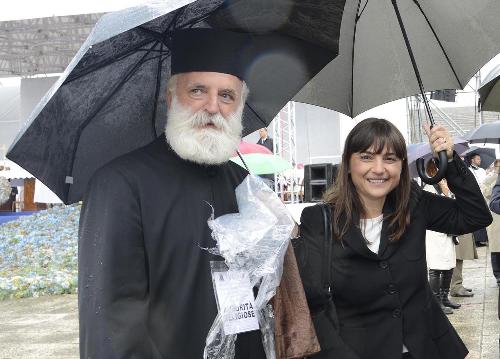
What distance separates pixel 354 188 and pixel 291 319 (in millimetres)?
812

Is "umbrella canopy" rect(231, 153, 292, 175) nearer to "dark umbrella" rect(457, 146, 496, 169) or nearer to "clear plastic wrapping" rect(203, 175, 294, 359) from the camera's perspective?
"clear plastic wrapping" rect(203, 175, 294, 359)

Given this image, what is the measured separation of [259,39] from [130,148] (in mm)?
635

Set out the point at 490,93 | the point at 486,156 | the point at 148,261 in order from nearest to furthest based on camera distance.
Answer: the point at 148,261
the point at 490,93
the point at 486,156

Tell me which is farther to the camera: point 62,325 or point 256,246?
point 62,325

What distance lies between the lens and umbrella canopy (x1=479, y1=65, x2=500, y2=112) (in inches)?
177

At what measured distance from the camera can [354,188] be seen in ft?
9.14

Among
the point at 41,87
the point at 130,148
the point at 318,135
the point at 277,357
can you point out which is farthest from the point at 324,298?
the point at 41,87

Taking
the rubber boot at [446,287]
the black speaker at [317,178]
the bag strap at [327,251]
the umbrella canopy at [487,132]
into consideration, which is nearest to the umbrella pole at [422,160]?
the bag strap at [327,251]

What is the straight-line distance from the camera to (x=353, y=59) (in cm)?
349

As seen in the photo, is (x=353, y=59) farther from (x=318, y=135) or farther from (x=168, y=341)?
(x=318, y=135)

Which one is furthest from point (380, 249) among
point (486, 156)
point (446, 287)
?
point (486, 156)

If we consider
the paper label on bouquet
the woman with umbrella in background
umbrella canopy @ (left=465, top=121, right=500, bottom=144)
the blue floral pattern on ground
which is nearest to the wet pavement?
the blue floral pattern on ground

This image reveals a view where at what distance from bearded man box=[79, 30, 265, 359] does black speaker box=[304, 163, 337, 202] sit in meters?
6.94

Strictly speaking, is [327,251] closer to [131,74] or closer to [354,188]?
[354,188]
